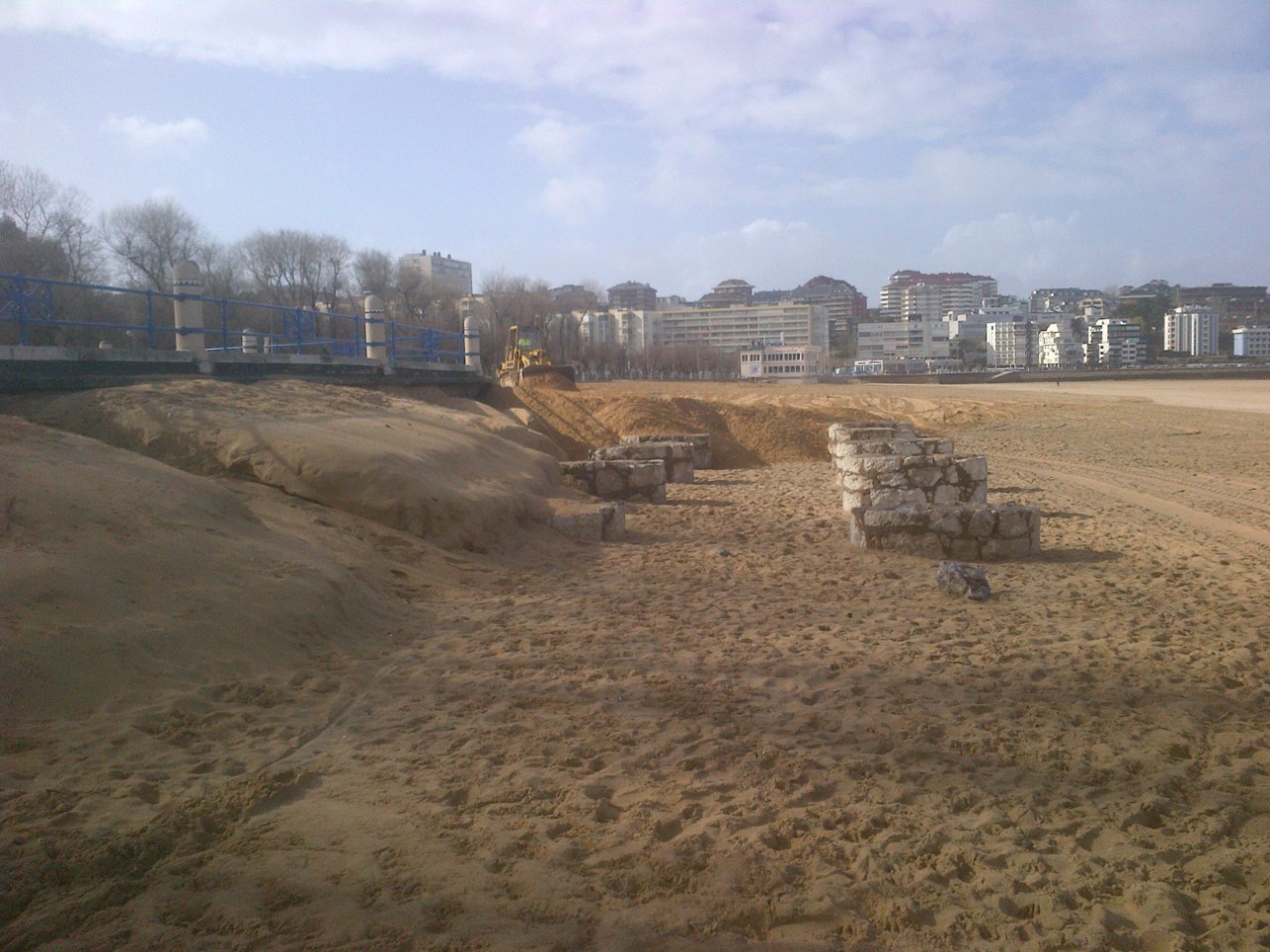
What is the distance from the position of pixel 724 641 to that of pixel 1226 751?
2.86m

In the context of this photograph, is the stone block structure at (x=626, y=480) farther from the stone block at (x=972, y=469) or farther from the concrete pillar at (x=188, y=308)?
the concrete pillar at (x=188, y=308)

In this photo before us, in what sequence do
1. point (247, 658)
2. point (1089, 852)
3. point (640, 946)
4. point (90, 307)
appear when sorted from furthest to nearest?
point (90, 307) < point (247, 658) < point (1089, 852) < point (640, 946)

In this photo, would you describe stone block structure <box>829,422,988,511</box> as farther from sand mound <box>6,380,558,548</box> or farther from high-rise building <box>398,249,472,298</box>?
high-rise building <box>398,249,472,298</box>

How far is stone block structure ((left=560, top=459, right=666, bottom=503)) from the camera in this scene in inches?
545

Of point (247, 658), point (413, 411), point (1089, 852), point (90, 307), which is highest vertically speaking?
point (90, 307)

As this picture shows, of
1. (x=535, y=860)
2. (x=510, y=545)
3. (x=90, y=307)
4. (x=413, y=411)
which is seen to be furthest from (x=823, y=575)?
(x=90, y=307)

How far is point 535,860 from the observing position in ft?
11.5

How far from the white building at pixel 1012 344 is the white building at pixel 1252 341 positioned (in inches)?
971

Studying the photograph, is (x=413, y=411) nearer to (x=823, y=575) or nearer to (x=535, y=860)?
(x=823, y=575)

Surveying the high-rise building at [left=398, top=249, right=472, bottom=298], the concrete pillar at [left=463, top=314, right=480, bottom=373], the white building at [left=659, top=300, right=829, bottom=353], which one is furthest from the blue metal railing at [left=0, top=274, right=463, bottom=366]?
the white building at [left=659, top=300, right=829, bottom=353]

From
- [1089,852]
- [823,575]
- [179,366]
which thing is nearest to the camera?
[1089,852]

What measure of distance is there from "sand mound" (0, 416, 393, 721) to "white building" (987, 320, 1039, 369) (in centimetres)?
13370

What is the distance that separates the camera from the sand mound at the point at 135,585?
15.0 ft

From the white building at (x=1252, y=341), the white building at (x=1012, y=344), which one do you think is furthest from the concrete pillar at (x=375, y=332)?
the white building at (x=1252, y=341)
